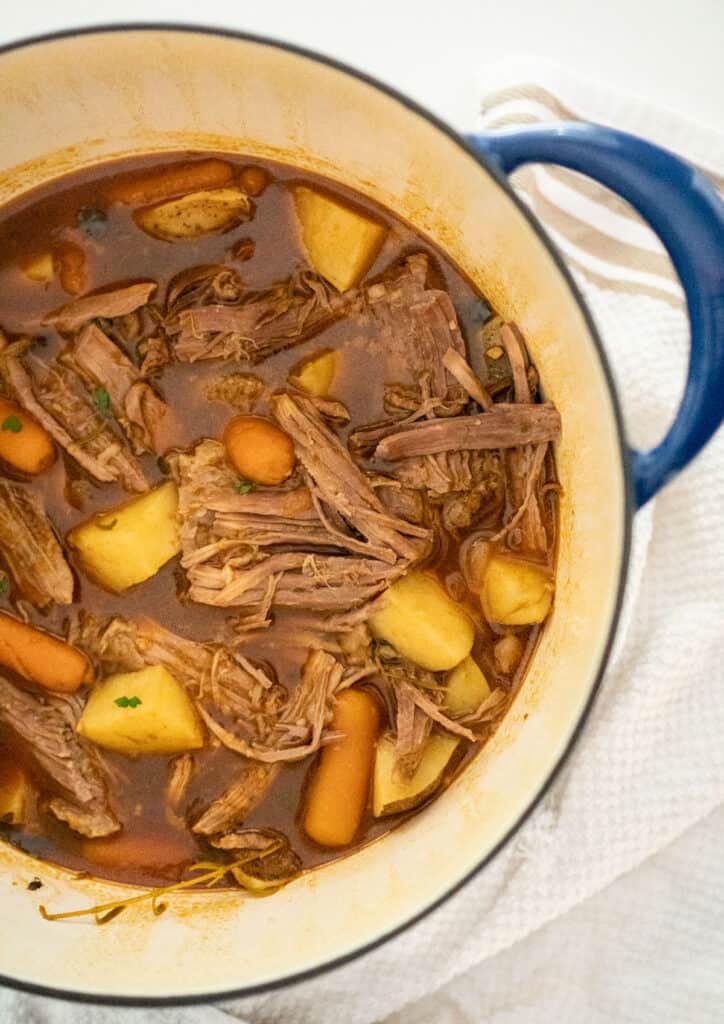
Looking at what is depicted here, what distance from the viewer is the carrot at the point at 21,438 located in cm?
137

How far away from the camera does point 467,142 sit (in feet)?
3.57

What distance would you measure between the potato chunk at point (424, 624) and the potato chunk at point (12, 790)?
1.94ft

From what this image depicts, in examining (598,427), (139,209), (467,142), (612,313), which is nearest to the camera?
(467,142)

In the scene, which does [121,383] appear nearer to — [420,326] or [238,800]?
[420,326]

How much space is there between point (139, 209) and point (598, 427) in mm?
712

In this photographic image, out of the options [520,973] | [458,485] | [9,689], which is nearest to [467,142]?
[458,485]

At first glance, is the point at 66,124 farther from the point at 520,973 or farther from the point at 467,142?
the point at 520,973

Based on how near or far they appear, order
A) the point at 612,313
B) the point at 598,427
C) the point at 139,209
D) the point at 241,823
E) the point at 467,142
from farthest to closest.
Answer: the point at 612,313 → the point at 241,823 → the point at 139,209 → the point at 598,427 → the point at 467,142

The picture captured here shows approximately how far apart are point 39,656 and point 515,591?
717 millimetres

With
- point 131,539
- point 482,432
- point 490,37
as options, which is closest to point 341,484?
point 482,432

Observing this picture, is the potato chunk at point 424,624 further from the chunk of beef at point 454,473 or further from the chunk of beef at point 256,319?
the chunk of beef at point 256,319

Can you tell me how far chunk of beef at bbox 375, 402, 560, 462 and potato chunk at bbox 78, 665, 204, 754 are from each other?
0.49 m

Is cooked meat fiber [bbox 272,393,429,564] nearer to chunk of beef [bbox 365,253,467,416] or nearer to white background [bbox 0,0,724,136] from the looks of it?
chunk of beef [bbox 365,253,467,416]

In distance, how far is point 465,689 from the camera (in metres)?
1.46
